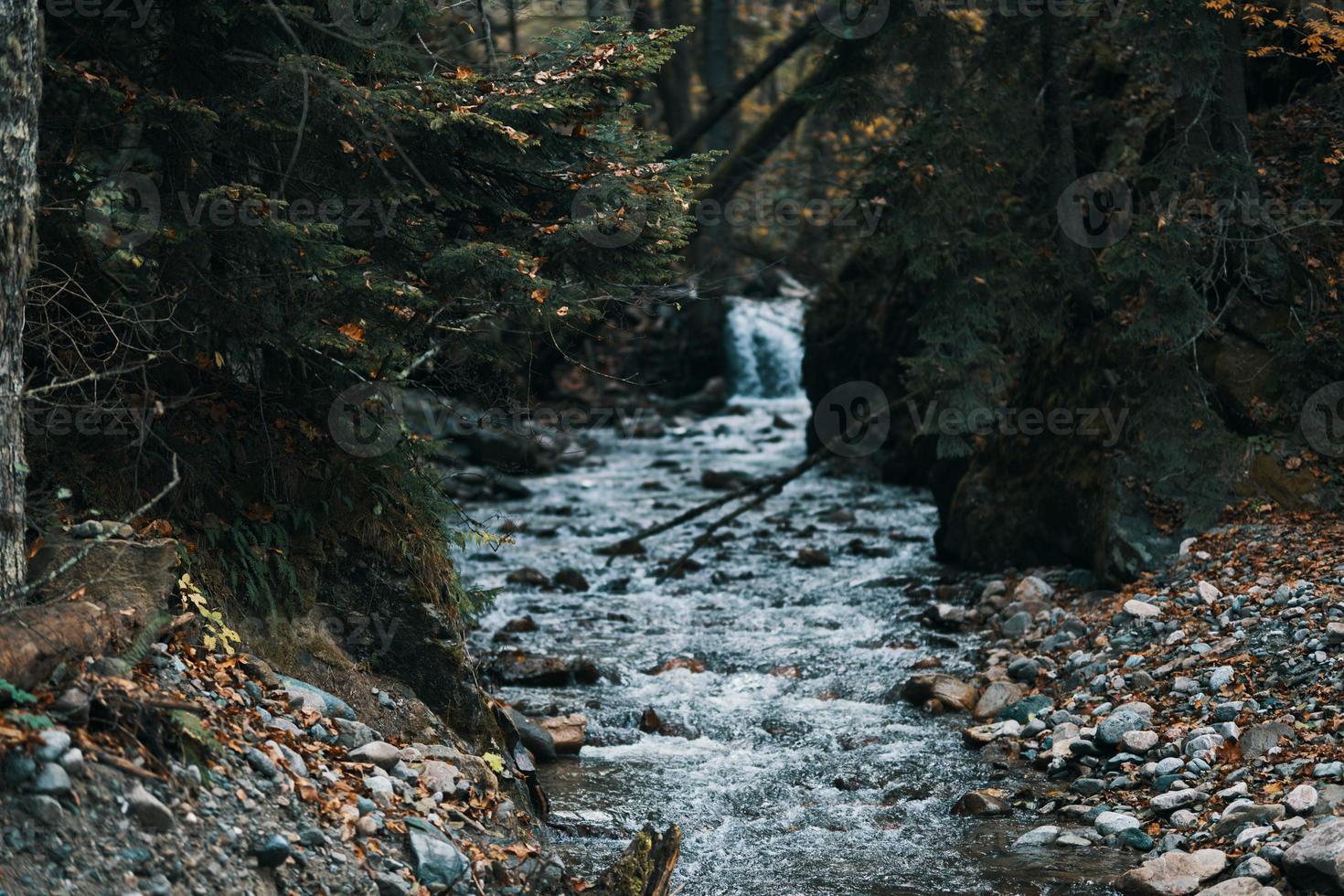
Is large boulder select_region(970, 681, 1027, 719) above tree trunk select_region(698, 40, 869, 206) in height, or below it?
below

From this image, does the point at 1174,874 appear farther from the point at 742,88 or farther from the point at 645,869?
the point at 742,88

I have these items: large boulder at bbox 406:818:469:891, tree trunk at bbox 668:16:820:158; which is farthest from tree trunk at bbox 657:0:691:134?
large boulder at bbox 406:818:469:891

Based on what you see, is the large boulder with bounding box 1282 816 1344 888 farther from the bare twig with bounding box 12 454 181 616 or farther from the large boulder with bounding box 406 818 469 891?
the bare twig with bounding box 12 454 181 616

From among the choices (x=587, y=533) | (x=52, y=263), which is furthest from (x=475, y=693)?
(x=587, y=533)

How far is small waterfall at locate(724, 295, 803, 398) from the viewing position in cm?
2362

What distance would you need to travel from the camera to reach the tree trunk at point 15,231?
14.4 feet

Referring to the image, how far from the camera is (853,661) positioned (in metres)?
9.57

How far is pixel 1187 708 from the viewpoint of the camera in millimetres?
7207

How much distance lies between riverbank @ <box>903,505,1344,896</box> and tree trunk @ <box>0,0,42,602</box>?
203 inches

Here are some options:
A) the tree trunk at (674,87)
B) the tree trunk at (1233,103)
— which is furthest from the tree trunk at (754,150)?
the tree trunk at (1233,103)

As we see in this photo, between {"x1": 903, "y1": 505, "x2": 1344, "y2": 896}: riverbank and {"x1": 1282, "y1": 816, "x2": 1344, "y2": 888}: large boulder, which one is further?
{"x1": 903, "y1": 505, "x2": 1344, "y2": 896}: riverbank

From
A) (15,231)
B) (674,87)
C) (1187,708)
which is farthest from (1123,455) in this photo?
(674,87)

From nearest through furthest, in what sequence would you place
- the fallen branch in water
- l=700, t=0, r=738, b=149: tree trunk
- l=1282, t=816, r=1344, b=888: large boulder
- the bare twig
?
the bare twig < l=1282, t=816, r=1344, b=888: large boulder < the fallen branch in water < l=700, t=0, r=738, b=149: tree trunk

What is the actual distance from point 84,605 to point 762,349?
65.7 feet
